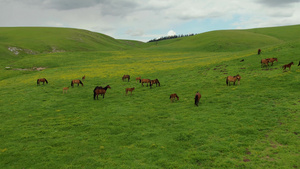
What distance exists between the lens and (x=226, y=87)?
24.6 metres

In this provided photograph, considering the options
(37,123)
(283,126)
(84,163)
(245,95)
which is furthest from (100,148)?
(245,95)

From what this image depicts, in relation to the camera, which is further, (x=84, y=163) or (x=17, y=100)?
(x=17, y=100)

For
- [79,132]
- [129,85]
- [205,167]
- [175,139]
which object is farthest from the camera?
[129,85]

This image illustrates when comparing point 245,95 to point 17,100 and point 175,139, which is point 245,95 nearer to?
point 175,139

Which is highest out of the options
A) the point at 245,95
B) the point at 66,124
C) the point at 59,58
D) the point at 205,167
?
the point at 59,58

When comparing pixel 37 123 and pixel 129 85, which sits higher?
pixel 129 85

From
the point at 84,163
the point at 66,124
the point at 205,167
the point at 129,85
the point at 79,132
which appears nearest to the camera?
→ the point at 205,167

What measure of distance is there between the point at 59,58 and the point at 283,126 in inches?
2891

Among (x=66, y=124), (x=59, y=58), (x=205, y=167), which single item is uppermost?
Answer: (x=59, y=58)

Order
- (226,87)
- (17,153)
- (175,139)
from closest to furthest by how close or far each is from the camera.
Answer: (17,153) → (175,139) → (226,87)

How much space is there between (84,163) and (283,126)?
1382 centimetres

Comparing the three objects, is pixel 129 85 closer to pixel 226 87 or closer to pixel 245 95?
pixel 226 87

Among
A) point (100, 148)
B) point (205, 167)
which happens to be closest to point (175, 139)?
point (205, 167)

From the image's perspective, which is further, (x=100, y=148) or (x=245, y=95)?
(x=245, y=95)
